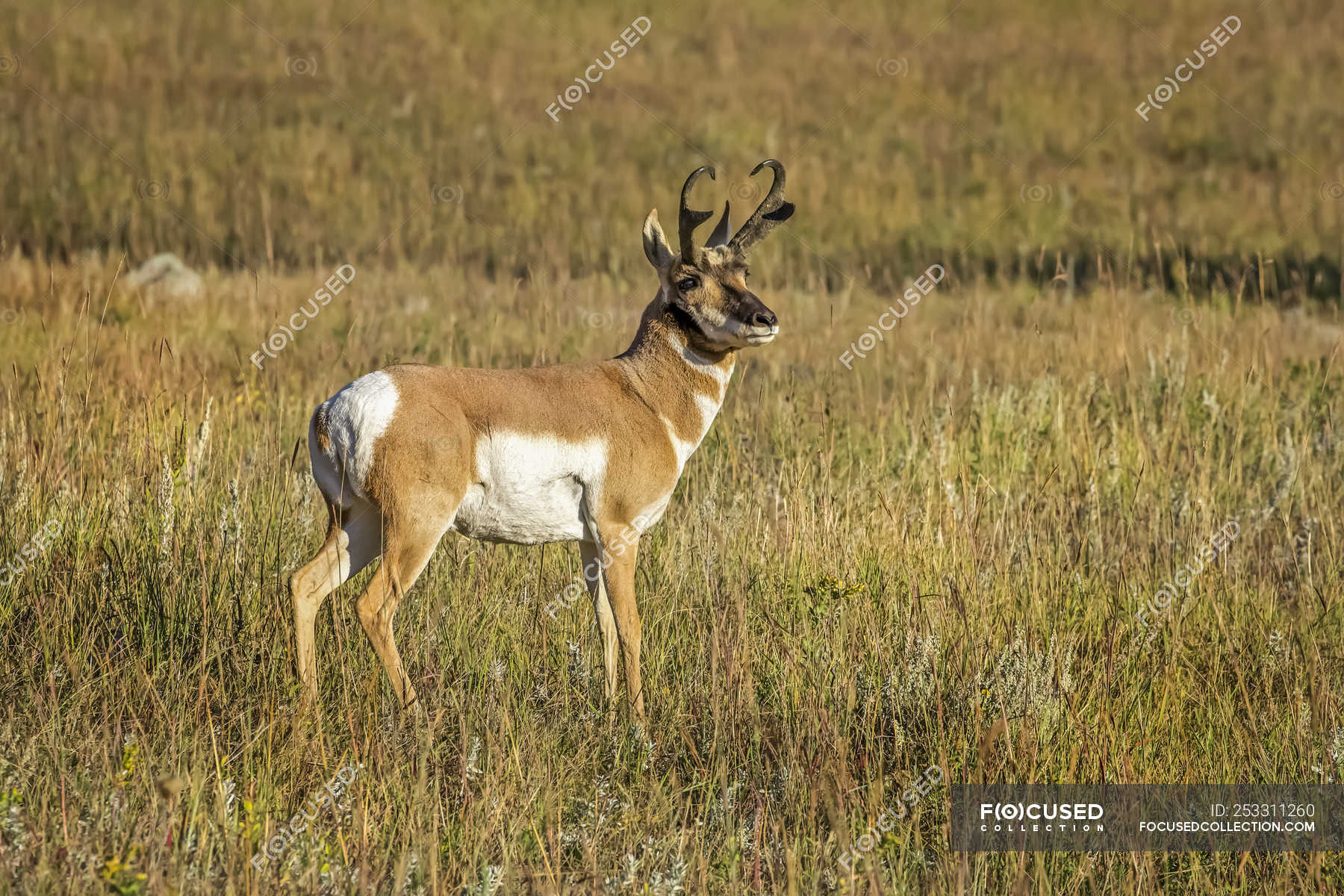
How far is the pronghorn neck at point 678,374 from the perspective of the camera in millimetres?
5195

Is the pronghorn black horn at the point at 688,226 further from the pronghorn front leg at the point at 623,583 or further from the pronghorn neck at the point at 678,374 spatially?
the pronghorn front leg at the point at 623,583

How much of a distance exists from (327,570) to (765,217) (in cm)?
223

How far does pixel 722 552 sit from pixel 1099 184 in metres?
19.8

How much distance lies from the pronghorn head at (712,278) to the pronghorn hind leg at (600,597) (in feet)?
3.04

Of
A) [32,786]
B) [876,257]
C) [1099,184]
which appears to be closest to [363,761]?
[32,786]

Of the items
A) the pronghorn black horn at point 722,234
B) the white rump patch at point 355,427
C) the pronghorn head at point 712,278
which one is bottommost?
the white rump patch at point 355,427

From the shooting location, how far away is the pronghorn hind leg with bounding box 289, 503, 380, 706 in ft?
14.8

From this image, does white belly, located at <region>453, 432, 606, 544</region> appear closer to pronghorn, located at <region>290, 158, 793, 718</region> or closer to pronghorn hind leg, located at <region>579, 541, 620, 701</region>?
pronghorn, located at <region>290, 158, 793, 718</region>

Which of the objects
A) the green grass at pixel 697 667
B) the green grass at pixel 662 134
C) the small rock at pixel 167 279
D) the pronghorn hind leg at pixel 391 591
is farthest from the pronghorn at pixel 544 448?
the green grass at pixel 662 134

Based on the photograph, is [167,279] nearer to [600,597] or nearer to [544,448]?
[600,597]

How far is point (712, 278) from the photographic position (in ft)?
17.0

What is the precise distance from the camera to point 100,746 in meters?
3.89

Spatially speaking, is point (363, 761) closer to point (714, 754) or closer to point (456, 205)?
point (714, 754)

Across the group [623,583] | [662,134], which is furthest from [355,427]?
[662,134]
